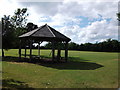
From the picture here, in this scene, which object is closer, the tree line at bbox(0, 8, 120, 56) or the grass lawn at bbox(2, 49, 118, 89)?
the grass lawn at bbox(2, 49, 118, 89)

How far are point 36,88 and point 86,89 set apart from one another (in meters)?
2.45

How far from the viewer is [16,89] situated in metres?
6.42

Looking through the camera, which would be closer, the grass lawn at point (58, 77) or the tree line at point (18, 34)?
the grass lawn at point (58, 77)

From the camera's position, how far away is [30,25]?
138 feet

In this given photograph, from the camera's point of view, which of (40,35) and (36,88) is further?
(40,35)

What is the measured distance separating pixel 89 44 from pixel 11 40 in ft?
161

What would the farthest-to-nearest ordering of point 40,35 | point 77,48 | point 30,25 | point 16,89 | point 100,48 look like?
point 77,48 → point 100,48 → point 30,25 → point 40,35 → point 16,89

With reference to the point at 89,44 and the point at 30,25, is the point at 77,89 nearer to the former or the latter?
the point at 30,25

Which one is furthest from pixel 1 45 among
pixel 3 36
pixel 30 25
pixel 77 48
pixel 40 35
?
pixel 77 48

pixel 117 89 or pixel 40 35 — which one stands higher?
pixel 40 35

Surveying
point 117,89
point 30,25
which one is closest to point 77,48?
point 30,25

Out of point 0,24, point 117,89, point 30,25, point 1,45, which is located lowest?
point 117,89

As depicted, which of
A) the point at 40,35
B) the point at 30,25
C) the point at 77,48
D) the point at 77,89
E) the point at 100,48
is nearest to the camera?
the point at 77,89

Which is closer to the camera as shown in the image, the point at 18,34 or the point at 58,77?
the point at 58,77
